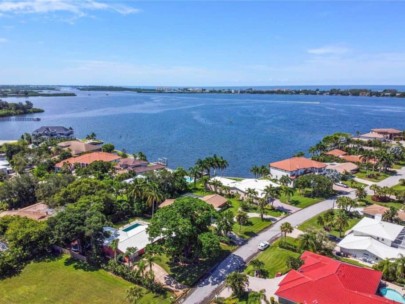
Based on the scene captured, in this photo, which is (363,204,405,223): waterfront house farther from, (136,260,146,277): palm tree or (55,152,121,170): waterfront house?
(55,152,121,170): waterfront house

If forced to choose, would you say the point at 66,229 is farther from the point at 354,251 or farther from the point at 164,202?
the point at 354,251

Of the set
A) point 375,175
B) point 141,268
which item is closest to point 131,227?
point 141,268

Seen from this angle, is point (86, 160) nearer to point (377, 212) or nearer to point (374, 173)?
point (377, 212)

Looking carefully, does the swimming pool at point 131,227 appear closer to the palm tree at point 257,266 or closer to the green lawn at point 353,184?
the palm tree at point 257,266

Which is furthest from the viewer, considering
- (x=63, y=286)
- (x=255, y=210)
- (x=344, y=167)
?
(x=344, y=167)

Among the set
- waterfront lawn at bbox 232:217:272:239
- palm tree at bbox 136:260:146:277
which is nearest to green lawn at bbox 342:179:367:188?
waterfront lawn at bbox 232:217:272:239

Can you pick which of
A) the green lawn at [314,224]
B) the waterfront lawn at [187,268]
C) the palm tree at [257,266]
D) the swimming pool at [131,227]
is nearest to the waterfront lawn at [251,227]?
the green lawn at [314,224]
